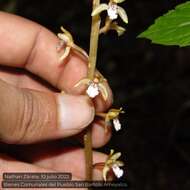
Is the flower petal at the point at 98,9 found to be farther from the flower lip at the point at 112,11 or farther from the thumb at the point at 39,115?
the thumb at the point at 39,115

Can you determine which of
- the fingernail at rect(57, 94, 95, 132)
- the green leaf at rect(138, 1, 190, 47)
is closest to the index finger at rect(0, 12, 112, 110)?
the fingernail at rect(57, 94, 95, 132)

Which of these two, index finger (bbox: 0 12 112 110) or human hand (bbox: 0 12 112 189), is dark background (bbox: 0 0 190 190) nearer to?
human hand (bbox: 0 12 112 189)

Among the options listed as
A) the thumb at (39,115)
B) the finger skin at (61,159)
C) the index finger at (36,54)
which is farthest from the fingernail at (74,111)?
the finger skin at (61,159)

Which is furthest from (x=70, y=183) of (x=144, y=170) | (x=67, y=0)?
(x=67, y=0)

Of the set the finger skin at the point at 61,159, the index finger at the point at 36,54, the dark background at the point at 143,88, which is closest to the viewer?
the index finger at the point at 36,54

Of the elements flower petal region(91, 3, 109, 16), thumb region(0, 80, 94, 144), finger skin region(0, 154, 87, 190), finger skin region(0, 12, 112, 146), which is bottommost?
finger skin region(0, 154, 87, 190)

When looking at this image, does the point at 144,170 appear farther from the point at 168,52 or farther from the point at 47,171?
the point at 47,171

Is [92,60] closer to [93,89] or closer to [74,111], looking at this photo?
[93,89]
